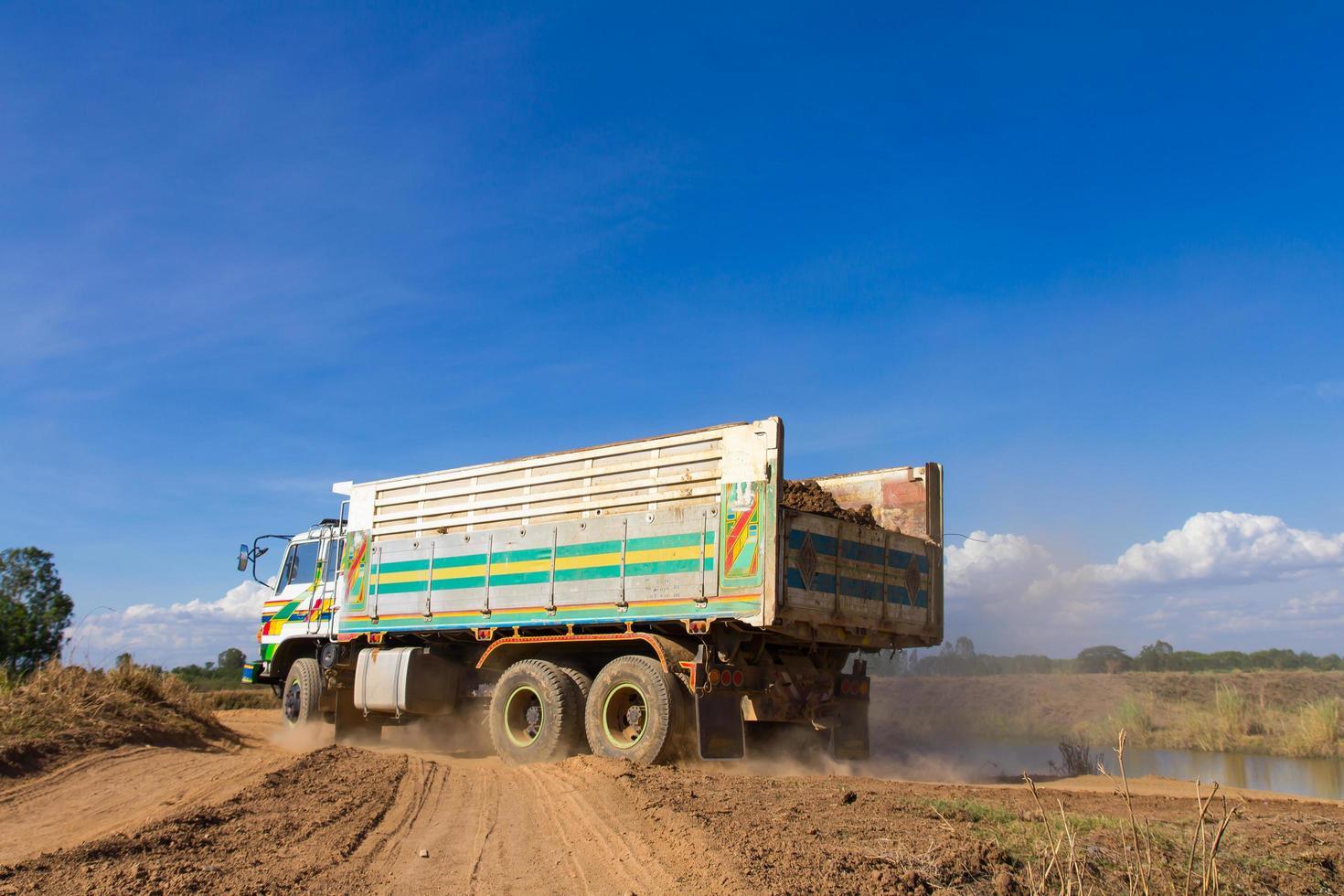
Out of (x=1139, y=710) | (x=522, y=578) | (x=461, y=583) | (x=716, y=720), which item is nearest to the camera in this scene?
(x=716, y=720)

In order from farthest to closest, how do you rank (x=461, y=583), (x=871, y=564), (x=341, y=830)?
(x=461, y=583)
(x=871, y=564)
(x=341, y=830)

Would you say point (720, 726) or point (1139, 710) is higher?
point (720, 726)

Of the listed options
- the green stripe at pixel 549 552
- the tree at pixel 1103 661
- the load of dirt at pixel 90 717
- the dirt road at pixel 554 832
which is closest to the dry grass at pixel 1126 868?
the dirt road at pixel 554 832

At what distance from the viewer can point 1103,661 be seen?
40.3 m

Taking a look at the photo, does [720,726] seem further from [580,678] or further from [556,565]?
[556,565]

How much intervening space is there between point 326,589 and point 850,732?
27.7 feet

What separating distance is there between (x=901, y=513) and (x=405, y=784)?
258 inches

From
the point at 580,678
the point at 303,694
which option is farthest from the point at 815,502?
the point at 303,694

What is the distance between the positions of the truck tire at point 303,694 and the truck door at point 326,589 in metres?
0.54

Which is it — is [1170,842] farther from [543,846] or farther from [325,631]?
[325,631]

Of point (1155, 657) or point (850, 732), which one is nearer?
point (850, 732)

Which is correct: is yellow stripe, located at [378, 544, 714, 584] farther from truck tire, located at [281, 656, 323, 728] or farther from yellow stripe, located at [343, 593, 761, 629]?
truck tire, located at [281, 656, 323, 728]

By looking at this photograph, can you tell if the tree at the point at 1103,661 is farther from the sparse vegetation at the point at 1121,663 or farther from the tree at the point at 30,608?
the tree at the point at 30,608

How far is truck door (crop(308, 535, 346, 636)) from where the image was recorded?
48.9ft
